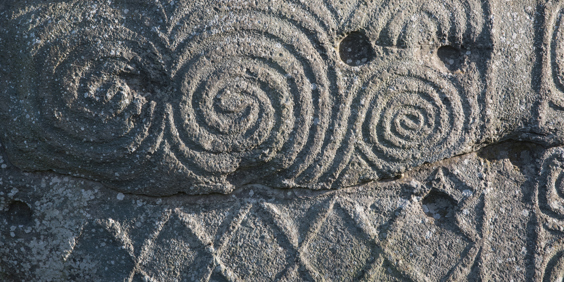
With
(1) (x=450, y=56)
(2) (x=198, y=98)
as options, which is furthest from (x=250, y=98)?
(1) (x=450, y=56)

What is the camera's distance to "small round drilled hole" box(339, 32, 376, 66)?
1834 millimetres

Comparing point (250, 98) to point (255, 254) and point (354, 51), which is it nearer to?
point (354, 51)

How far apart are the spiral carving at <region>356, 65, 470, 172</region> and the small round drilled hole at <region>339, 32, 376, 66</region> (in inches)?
4.4

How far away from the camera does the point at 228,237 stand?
5.91ft

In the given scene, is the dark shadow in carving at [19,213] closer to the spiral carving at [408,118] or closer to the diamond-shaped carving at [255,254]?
the diamond-shaped carving at [255,254]

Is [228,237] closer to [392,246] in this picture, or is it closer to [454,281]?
[392,246]

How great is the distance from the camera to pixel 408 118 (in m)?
1.82

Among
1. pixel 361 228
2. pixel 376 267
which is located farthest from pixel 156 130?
pixel 376 267

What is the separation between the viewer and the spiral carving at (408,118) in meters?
1.79

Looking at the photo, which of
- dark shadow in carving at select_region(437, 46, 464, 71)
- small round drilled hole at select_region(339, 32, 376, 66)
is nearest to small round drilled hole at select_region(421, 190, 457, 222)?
dark shadow in carving at select_region(437, 46, 464, 71)

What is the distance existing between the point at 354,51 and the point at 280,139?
0.52 m

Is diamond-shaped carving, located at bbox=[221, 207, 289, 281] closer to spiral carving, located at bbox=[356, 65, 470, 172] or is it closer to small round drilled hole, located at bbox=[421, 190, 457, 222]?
spiral carving, located at bbox=[356, 65, 470, 172]

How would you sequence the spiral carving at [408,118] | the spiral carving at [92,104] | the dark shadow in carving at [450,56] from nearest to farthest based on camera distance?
the spiral carving at [92,104]
the spiral carving at [408,118]
the dark shadow in carving at [450,56]

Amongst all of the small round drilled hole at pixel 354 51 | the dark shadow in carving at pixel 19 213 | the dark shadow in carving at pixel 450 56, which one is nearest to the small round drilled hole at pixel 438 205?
the dark shadow in carving at pixel 450 56
